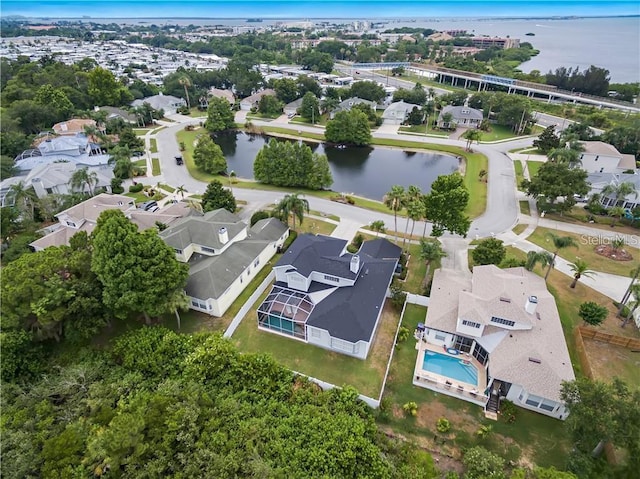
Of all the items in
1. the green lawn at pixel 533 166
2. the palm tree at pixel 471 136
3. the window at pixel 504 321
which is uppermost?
the palm tree at pixel 471 136

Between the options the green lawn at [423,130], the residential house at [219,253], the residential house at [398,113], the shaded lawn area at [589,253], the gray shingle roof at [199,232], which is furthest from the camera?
the residential house at [398,113]

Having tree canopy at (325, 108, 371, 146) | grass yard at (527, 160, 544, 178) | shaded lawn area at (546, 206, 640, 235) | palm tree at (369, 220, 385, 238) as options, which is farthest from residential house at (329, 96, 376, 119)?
palm tree at (369, 220, 385, 238)

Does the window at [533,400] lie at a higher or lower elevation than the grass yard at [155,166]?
higher

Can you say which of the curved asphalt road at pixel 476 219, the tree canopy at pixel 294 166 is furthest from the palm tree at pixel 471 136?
the tree canopy at pixel 294 166

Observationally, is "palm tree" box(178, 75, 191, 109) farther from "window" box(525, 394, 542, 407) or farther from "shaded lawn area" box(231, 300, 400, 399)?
"window" box(525, 394, 542, 407)

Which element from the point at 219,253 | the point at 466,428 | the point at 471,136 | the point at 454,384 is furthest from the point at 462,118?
the point at 466,428

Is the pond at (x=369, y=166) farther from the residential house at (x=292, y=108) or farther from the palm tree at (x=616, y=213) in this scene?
the palm tree at (x=616, y=213)

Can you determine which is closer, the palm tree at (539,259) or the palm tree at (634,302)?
the palm tree at (634,302)
